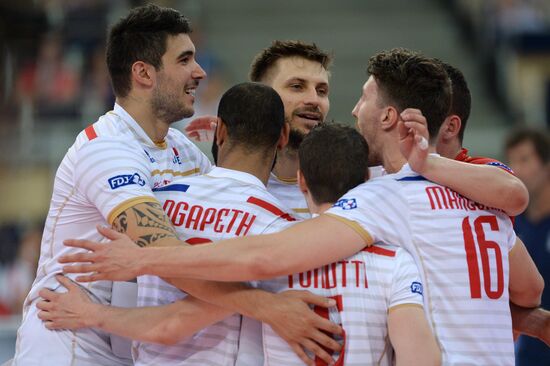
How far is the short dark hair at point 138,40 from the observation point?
17.3 feet

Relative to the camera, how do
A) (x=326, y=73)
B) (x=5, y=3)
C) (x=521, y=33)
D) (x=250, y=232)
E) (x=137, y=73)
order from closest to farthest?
(x=250, y=232)
(x=137, y=73)
(x=326, y=73)
(x=521, y=33)
(x=5, y=3)

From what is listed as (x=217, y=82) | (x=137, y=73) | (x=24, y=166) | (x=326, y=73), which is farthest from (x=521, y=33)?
(x=137, y=73)

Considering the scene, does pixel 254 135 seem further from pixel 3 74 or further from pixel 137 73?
pixel 3 74

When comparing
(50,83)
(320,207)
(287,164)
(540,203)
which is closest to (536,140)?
(540,203)

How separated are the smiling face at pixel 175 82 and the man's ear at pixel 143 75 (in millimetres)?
28

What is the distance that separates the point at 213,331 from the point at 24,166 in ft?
34.4

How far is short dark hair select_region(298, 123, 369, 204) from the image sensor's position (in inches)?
166

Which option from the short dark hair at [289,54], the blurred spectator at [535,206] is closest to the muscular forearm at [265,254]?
the short dark hair at [289,54]

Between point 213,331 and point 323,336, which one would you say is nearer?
point 323,336

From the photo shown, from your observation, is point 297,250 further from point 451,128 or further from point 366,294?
point 451,128

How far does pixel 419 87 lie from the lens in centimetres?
450

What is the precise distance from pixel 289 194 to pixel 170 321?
69.1 inches

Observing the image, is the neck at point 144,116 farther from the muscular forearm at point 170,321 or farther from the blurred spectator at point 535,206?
the blurred spectator at point 535,206

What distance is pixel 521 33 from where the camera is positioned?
16.2 meters
